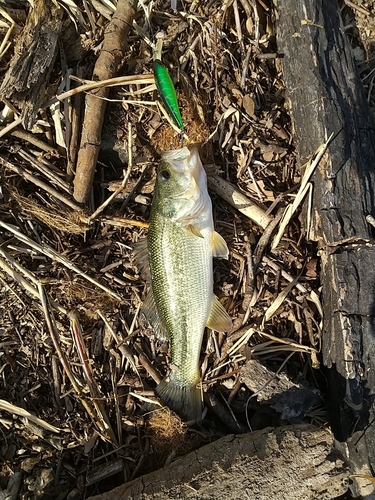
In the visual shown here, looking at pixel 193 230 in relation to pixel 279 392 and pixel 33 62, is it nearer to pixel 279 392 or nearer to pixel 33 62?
pixel 279 392

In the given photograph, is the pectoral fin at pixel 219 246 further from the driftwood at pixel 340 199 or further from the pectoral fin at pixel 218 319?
the driftwood at pixel 340 199

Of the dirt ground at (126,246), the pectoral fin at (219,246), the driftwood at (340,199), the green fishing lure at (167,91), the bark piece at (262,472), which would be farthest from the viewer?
the dirt ground at (126,246)

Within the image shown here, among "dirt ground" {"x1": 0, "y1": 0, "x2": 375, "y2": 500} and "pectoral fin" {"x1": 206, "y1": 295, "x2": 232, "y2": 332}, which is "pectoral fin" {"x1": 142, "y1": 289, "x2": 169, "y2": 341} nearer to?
"dirt ground" {"x1": 0, "y1": 0, "x2": 375, "y2": 500}

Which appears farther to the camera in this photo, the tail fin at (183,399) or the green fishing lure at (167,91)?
the tail fin at (183,399)

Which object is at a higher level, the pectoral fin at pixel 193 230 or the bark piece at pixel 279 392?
the pectoral fin at pixel 193 230

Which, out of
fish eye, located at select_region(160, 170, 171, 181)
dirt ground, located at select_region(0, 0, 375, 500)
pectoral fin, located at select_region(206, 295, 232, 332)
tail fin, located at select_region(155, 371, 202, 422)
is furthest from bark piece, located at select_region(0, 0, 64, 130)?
tail fin, located at select_region(155, 371, 202, 422)

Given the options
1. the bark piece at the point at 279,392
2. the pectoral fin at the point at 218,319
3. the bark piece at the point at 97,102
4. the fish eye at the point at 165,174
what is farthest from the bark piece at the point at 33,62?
the bark piece at the point at 279,392

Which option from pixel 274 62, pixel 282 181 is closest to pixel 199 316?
pixel 282 181

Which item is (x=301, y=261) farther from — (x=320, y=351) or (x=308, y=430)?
(x=308, y=430)
